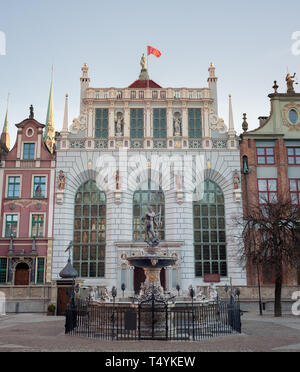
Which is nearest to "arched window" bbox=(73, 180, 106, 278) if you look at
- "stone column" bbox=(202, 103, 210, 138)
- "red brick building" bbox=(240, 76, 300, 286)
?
"stone column" bbox=(202, 103, 210, 138)

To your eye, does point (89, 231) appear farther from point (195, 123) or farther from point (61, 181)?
point (195, 123)

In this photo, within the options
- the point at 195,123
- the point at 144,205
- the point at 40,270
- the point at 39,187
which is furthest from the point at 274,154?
the point at 40,270

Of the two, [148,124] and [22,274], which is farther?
[148,124]

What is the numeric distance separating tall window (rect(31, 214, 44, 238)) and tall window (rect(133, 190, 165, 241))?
8359 mm

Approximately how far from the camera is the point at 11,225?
3644 cm

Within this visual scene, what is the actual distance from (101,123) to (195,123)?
9087 millimetres

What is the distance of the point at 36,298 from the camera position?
103 feet

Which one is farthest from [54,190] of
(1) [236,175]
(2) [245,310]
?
(2) [245,310]

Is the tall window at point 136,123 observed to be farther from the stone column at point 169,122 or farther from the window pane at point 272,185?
the window pane at point 272,185

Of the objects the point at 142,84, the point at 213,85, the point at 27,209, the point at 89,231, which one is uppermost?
the point at 142,84

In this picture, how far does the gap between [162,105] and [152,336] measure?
27.6 metres

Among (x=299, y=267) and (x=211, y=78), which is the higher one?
(x=211, y=78)

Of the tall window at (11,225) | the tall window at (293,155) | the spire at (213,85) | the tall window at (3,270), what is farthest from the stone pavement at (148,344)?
the spire at (213,85)
